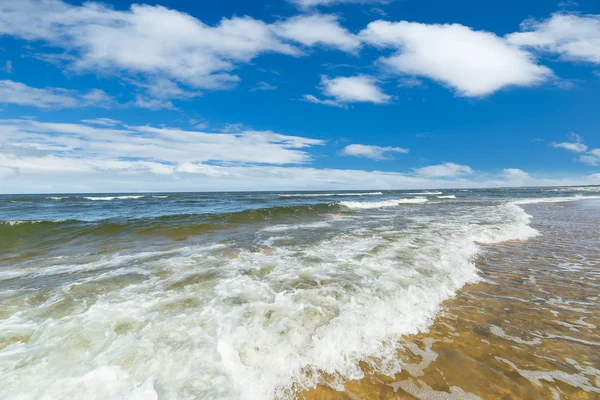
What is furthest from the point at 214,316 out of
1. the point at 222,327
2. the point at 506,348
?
the point at 506,348

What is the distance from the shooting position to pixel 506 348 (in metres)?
3.34

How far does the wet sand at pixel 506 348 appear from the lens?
2.71m

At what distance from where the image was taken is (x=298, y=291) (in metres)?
4.84

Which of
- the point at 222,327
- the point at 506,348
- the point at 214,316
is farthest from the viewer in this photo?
the point at 214,316

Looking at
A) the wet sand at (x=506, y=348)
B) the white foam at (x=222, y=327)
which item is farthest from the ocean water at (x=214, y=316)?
the wet sand at (x=506, y=348)

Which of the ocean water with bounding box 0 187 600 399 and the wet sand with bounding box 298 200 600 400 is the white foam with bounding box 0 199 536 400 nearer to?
the ocean water with bounding box 0 187 600 399

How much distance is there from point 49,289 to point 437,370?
6167mm

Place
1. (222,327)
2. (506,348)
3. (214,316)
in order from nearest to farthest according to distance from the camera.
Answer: (506,348), (222,327), (214,316)

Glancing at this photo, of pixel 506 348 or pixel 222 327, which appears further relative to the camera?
pixel 222 327

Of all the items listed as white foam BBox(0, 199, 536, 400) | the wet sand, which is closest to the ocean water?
white foam BBox(0, 199, 536, 400)

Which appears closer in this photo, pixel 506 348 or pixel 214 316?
pixel 506 348

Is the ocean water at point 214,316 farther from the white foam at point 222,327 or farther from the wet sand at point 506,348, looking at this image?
the wet sand at point 506,348

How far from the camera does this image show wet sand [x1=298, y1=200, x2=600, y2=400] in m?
2.71

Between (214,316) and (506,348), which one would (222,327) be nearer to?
(214,316)
